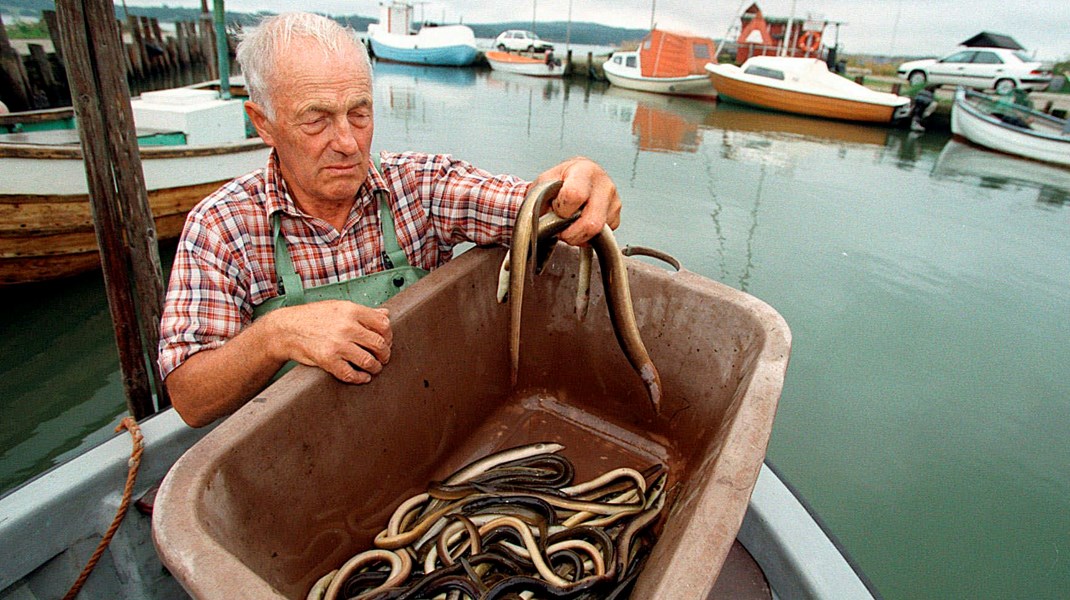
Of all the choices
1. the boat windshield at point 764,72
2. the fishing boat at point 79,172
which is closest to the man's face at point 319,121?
the fishing boat at point 79,172

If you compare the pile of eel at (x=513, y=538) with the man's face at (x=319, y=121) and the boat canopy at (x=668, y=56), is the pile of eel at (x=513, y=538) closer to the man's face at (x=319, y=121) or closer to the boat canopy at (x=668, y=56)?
the man's face at (x=319, y=121)

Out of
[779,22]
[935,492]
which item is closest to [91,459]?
[935,492]

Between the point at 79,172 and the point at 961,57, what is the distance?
29.6 meters

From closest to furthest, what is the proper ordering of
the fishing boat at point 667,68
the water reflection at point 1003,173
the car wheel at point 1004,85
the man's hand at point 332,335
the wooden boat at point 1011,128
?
the man's hand at point 332,335, the water reflection at point 1003,173, the wooden boat at point 1011,128, the car wheel at point 1004,85, the fishing boat at point 667,68

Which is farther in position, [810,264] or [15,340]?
[810,264]

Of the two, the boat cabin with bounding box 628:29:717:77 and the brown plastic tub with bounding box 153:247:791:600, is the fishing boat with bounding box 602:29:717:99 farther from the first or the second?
the brown plastic tub with bounding box 153:247:791:600

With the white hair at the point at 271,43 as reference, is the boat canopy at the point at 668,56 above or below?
above

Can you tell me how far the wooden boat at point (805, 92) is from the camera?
1936 cm

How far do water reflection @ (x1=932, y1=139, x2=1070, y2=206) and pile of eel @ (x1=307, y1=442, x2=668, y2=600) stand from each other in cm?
1260

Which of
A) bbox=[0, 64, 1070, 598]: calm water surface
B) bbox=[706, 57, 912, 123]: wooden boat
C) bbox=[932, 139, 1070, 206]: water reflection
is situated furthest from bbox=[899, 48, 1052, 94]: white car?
bbox=[0, 64, 1070, 598]: calm water surface

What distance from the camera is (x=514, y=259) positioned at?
193cm

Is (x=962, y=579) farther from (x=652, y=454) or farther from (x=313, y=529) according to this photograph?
(x=313, y=529)

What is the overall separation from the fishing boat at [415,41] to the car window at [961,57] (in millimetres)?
24901

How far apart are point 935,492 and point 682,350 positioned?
8.24 feet
